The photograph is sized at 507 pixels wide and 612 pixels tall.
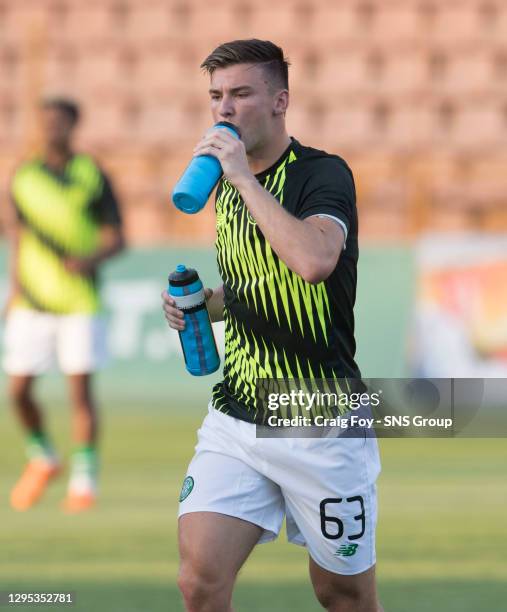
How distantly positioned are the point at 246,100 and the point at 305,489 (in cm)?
114

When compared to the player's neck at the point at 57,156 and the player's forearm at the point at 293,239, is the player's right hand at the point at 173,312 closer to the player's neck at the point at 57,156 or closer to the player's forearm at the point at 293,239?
the player's forearm at the point at 293,239

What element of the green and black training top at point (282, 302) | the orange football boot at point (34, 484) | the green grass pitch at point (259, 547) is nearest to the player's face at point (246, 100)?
the green and black training top at point (282, 302)

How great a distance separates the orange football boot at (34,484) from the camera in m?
8.15

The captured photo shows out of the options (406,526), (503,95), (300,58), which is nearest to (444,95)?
(503,95)

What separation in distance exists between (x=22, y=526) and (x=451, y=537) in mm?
2317

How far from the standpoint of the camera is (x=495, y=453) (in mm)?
11031

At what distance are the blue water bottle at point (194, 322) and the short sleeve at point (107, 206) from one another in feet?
14.4

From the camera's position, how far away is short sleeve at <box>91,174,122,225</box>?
28.1 feet

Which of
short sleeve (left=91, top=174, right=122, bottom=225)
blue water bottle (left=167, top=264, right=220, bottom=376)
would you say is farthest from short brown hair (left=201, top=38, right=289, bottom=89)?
short sleeve (left=91, top=174, right=122, bottom=225)

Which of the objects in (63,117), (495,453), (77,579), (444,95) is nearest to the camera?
(77,579)

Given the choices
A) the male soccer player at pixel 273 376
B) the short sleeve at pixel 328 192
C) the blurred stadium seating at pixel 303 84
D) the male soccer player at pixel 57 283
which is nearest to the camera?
the short sleeve at pixel 328 192

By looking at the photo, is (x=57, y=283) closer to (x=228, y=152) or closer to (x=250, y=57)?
(x=250, y=57)

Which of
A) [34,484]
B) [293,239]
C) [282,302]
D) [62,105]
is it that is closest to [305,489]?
[282,302]

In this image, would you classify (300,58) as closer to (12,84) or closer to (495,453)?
(12,84)
